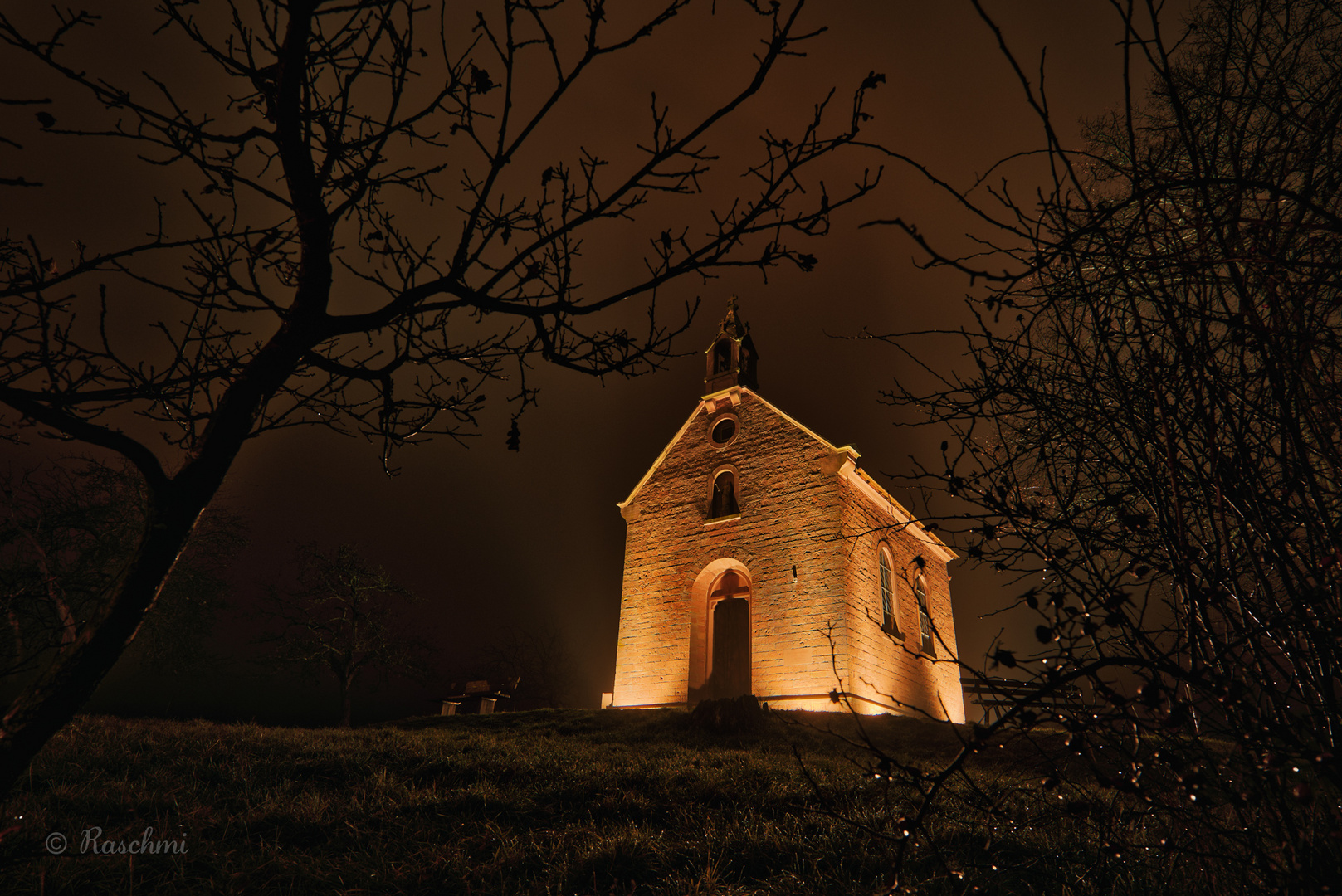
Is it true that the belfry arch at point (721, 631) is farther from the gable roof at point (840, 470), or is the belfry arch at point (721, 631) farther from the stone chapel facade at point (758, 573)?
the gable roof at point (840, 470)

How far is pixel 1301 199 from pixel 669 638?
625 inches

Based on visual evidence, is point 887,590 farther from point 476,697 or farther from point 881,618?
point 476,697

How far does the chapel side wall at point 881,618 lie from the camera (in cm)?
1451

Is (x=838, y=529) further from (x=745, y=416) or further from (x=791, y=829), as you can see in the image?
(x=791, y=829)

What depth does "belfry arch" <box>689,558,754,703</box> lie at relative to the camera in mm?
15750

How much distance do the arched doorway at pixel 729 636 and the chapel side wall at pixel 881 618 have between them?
9.26 feet

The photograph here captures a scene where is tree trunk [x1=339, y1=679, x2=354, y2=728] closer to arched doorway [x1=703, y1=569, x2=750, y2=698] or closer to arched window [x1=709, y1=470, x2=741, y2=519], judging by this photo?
arched doorway [x1=703, y1=569, x2=750, y2=698]

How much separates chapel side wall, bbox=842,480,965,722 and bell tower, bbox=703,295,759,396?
499 centimetres

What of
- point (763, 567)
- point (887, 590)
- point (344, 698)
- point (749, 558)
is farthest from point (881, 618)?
point (344, 698)

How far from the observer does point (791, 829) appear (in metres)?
5.39

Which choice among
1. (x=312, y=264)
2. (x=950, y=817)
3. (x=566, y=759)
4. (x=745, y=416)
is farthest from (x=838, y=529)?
(x=312, y=264)

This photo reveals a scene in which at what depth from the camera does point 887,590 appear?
17.0 meters

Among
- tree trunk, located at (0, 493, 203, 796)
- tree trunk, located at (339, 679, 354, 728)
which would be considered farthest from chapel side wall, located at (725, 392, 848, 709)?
tree trunk, located at (339, 679, 354, 728)

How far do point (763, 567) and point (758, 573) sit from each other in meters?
0.21
